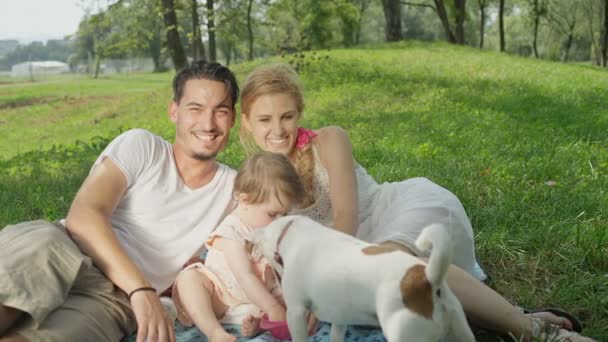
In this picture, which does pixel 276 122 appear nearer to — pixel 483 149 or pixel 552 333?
pixel 552 333

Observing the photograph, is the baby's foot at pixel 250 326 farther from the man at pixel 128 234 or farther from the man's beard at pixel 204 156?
the man's beard at pixel 204 156

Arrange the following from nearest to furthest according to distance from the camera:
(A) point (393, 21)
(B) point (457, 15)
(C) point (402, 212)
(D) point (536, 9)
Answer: (C) point (402, 212) < (A) point (393, 21) < (B) point (457, 15) < (D) point (536, 9)

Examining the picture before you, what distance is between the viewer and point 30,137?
1642cm

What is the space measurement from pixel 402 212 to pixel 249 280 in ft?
2.88

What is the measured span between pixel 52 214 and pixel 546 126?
598 cm

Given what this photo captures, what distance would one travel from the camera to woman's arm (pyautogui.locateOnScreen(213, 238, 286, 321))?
2.59 metres

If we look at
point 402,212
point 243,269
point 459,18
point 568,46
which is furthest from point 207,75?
point 568,46

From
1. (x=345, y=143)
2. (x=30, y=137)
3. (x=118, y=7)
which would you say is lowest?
(x=30, y=137)

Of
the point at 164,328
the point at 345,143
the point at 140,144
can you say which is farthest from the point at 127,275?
A: the point at 345,143

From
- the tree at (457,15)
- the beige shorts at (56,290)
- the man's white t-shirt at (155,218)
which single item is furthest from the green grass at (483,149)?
the tree at (457,15)

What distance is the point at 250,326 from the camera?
9.04ft

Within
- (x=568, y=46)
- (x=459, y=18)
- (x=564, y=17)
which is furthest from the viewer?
(x=568, y=46)

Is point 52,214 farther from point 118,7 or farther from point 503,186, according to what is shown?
point 118,7

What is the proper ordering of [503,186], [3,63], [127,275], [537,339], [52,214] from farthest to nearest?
[3,63] → [52,214] → [503,186] → [127,275] → [537,339]
